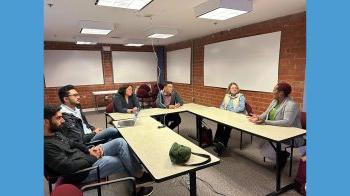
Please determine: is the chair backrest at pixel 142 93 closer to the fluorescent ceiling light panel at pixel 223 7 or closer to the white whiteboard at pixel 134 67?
the white whiteboard at pixel 134 67

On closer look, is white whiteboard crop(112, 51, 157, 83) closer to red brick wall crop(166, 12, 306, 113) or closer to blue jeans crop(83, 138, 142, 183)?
red brick wall crop(166, 12, 306, 113)

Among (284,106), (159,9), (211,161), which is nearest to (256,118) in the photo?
(284,106)

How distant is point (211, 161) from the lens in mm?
1679

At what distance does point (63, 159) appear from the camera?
172cm

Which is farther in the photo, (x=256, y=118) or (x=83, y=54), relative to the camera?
(x=83, y=54)

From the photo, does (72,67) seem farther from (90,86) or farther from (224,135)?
(224,135)

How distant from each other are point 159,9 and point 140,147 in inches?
81.0

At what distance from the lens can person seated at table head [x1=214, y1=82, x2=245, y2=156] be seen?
3.31 m

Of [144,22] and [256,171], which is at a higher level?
[144,22]

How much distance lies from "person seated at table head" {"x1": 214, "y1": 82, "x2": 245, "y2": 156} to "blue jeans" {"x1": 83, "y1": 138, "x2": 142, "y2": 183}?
4.79 feet

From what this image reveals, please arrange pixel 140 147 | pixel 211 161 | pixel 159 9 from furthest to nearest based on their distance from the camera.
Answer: pixel 159 9
pixel 140 147
pixel 211 161

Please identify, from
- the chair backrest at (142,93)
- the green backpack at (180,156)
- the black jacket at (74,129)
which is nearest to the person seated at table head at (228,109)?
the green backpack at (180,156)

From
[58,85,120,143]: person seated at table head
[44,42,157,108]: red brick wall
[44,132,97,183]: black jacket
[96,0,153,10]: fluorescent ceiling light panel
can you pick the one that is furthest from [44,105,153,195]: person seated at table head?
[44,42,157,108]: red brick wall

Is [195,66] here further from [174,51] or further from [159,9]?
[159,9]
